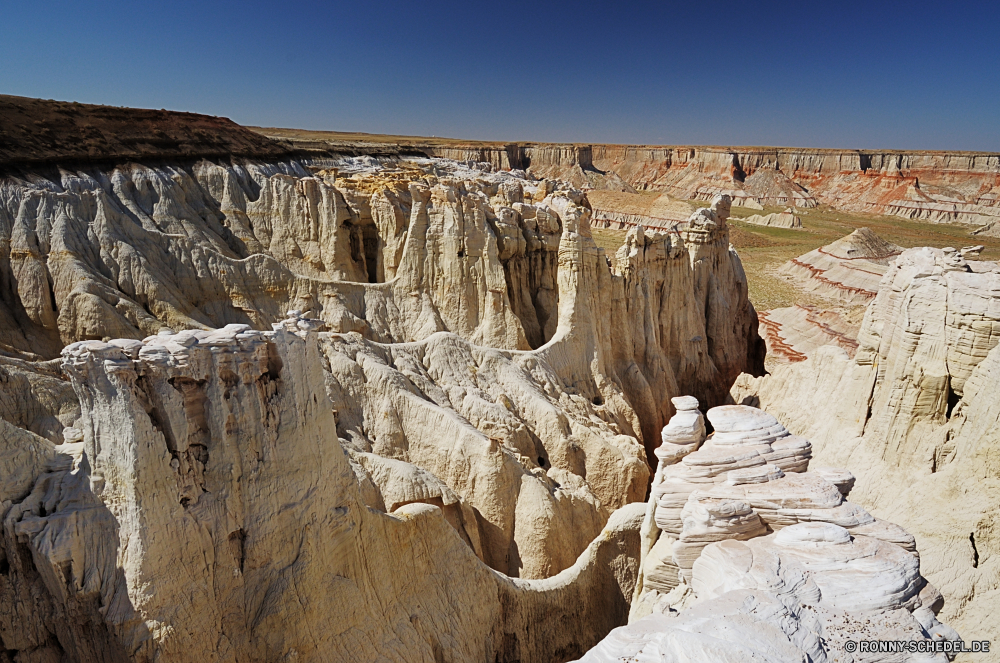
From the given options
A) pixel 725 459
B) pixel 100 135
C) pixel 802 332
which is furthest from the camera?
pixel 802 332

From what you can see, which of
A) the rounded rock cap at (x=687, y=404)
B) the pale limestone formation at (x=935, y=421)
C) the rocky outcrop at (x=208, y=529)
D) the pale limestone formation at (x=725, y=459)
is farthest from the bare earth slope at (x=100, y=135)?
the pale limestone formation at (x=935, y=421)

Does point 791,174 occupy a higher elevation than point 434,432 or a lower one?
higher

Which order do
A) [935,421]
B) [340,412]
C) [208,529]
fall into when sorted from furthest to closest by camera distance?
[340,412]
[935,421]
[208,529]

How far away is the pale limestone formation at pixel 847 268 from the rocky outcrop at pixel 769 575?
3818cm

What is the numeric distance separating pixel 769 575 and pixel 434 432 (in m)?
8.79

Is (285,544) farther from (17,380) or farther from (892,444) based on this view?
(892,444)

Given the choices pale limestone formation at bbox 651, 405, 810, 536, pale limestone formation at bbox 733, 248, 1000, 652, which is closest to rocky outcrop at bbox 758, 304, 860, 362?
pale limestone formation at bbox 733, 248, 1000, 652

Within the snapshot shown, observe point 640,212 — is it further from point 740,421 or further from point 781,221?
point 740,421

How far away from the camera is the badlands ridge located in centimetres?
766

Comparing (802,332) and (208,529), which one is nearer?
(208,529)

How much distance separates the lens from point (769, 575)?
7730 mm

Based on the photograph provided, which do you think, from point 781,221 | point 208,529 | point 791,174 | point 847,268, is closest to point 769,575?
point 208,529

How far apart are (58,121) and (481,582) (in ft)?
84.5

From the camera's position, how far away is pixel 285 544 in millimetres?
8906
